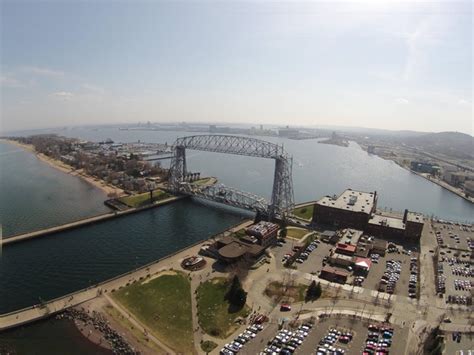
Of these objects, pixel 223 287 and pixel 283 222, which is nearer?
pixel 223 287

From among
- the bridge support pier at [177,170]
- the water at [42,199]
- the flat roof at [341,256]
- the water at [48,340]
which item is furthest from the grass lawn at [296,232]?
the water at [42,199]

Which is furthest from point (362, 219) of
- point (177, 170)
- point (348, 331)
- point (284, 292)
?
point (177, 170)

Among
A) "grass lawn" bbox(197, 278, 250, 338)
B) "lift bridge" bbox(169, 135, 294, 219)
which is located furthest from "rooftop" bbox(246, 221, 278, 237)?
"grass lawn" bbox(197, 278, 250, 338)

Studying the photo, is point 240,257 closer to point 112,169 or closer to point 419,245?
point 419,245

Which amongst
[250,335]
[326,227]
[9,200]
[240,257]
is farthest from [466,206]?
[9,200]

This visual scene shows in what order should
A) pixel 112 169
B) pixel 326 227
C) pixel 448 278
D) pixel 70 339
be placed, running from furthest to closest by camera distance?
pixel 112 169 → pixel 326 227 → pixel 448 278 → pixel 70 339

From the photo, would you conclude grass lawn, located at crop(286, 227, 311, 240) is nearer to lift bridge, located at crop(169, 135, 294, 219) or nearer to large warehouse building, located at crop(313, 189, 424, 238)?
lift bridge, located at crop(169, 135, 294, 219)

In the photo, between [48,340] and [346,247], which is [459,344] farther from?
[48,340]

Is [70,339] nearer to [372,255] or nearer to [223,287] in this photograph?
[223,287]

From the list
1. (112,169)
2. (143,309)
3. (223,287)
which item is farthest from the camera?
(112,169)
